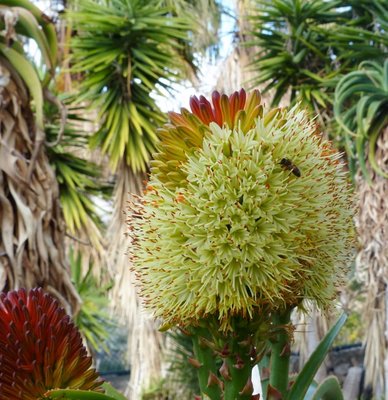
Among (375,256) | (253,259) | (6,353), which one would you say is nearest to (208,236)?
(253,259)

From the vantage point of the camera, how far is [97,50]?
205 inches

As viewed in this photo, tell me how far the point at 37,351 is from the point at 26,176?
5.21 ft

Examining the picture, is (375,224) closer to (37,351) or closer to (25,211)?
(25,211)

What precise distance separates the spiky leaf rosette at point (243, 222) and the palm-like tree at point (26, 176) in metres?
1.49

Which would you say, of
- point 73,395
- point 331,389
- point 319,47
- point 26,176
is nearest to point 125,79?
point 319,47

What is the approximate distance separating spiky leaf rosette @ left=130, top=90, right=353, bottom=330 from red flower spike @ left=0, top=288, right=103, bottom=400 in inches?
4.3

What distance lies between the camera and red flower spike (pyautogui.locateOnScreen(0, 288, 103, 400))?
24.0 inches

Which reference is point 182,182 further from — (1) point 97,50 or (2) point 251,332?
(1) point 97,50

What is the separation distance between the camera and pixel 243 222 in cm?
63

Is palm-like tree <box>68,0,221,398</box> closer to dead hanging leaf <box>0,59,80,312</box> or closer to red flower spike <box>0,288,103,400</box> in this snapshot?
dead hanging leaf <box>0,59,80,312</box>

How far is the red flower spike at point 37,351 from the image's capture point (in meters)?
Answer: 0.61

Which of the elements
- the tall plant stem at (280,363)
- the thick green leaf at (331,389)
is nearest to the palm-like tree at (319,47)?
the thick green leaf at (331,389)

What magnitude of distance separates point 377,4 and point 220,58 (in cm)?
403

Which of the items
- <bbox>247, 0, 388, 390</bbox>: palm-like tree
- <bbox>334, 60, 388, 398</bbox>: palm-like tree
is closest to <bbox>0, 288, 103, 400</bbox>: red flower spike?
<bbox>334, 60, 388, 398</bbox>: palm-like tree
